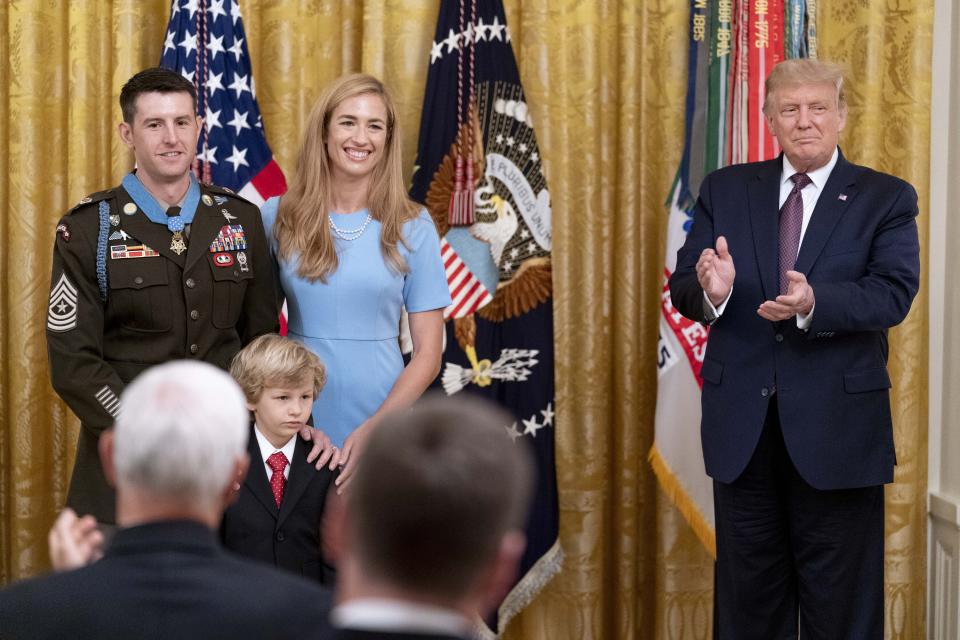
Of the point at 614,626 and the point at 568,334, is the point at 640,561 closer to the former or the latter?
the point at 614,626

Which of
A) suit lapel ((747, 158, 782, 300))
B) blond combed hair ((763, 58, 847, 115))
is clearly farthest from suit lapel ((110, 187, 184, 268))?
blond combed hair ((763, 58, 847, 115))

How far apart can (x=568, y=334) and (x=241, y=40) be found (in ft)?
5.13

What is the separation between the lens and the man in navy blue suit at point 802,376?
10.0 ft

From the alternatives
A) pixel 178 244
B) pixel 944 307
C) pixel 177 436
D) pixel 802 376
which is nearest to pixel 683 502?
pixel 802 376

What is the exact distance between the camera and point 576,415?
14.0 ft

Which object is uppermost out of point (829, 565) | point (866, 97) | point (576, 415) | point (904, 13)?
point (904, 13)

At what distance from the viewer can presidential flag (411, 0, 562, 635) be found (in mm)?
3953

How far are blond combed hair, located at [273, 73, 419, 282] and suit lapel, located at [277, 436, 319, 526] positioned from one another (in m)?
0.54

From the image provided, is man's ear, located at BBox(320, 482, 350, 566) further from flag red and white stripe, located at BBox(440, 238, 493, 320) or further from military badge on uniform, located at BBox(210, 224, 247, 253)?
flag red and white stripe, located at BBox(440, 238, 493, 320)

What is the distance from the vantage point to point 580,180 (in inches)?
167

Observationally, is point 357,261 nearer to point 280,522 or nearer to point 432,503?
point 280,522

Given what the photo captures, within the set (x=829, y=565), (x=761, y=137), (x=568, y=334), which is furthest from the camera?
(x=568, y=334)

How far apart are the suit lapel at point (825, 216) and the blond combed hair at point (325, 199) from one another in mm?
1079

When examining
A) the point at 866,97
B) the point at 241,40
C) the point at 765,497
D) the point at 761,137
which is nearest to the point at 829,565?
the point at 765,497
